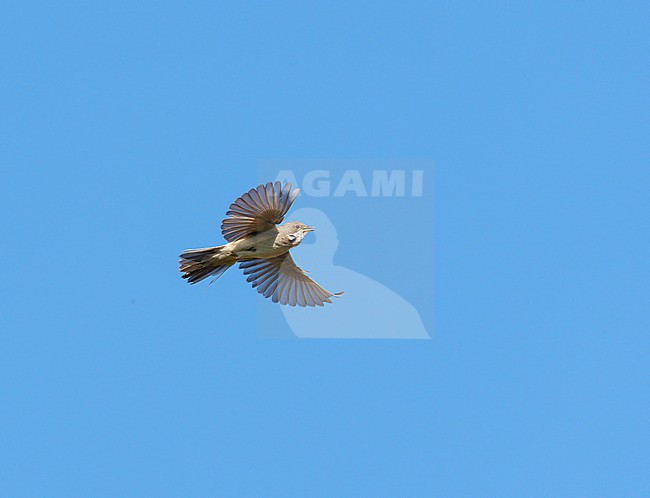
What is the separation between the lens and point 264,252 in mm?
10414

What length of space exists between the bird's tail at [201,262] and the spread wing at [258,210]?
0.19 metres

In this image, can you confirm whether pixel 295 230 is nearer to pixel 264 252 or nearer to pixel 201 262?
pixel 264 252

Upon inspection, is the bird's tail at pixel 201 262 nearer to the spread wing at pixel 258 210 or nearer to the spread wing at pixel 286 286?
the spread wing at pixel 258 210

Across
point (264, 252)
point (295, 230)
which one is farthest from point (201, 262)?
point (295, 230)

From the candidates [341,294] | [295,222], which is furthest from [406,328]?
[295,222]

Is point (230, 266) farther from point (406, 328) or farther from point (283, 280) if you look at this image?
point (406, 328)

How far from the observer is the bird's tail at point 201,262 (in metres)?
10.2

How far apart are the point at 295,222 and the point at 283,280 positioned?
964 mm

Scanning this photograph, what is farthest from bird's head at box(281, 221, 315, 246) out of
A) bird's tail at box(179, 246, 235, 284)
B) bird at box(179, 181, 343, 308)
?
bird's tail at box(179, 246, 235, 284)

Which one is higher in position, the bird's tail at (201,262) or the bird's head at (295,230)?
the bird's head at (295,230)

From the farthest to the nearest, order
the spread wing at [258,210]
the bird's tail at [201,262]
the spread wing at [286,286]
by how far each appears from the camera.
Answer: the spread wing at [286,286] → the bird's tail at [201,262] → the spread wing at [258,210]

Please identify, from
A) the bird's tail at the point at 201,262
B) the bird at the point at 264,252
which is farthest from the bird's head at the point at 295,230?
the bird's tail at the point at 201,262

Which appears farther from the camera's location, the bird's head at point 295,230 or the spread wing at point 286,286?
the spread wing at point 286,286

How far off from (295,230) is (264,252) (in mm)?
372
